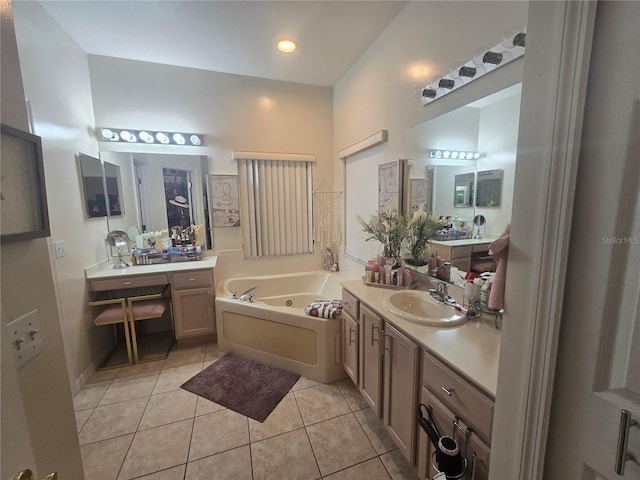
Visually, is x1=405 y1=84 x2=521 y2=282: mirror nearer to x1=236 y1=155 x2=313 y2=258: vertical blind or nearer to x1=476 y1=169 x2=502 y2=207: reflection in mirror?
x1=476 y1=169 x2=502 y2=207: reflection in mirror

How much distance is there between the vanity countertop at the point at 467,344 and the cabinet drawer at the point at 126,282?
7.10 ft

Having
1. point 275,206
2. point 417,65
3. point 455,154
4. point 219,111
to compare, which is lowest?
point 275,206

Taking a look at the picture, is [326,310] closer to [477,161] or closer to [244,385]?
[244,385]


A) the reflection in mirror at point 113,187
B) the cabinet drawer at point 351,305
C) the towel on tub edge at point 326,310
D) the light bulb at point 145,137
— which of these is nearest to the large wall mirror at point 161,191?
the reflection in mirror at point 113,187

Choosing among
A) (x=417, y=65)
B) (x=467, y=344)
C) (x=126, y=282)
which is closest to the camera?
(x=467, y=344)

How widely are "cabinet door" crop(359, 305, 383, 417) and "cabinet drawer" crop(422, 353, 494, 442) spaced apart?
40 centimetres

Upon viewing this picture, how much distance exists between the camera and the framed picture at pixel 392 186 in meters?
2.18

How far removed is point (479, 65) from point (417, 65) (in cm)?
59

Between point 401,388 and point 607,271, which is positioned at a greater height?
point 607,271

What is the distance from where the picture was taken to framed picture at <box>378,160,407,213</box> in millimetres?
2182

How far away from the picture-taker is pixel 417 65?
192 centimetres

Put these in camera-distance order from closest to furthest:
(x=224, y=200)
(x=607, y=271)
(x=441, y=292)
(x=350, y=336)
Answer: (x=607, y=271)
(x=441, y=292)
(x=350, y=336)
(x=224, y=200)

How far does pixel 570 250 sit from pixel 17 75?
1448 mm

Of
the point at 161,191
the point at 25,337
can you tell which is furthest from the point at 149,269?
the point at 25,337
